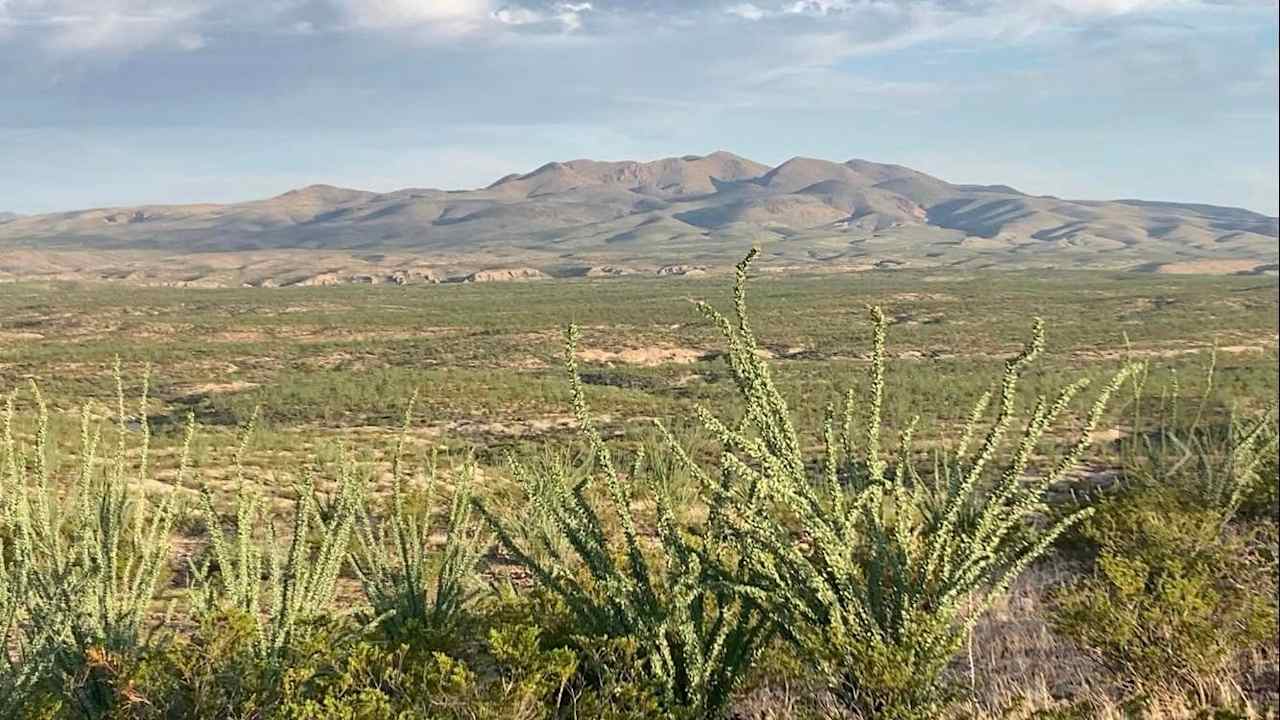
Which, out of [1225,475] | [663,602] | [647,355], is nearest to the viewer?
[663,602]

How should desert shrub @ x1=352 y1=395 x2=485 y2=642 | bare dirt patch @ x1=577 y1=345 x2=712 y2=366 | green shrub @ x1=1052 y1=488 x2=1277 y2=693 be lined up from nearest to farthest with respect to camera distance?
green shrub @ x1=1052 y1=488 x2=1277 y2=693
desert shrub @ x1=352 y1=395 x2=485 y2=642
bare dirt patch @ x1=577 y1=345 x2=712 y2=366

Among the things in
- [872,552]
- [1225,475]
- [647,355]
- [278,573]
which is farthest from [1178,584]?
[647,355]

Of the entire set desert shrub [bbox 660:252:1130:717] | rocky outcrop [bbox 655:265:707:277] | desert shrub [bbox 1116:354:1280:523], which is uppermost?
desert shrub [bbox 660:252:1130:717]

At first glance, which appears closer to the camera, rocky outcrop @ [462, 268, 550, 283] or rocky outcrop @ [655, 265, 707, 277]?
rocky outcrop @ [462, 268, 550, 283]

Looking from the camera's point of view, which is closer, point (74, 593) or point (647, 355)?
point (74, 593)

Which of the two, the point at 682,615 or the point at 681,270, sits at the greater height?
the point at 682,615

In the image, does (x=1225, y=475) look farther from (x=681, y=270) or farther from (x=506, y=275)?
(x=681, y=270)

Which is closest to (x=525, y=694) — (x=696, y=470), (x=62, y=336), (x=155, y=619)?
(x=696, y=470)

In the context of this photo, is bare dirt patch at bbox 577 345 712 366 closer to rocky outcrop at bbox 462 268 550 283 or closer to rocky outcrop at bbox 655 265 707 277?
rocky outcrop at bbox 462 268 550 283

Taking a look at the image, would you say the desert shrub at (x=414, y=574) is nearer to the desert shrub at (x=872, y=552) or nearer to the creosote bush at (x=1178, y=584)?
the desert shrub at (x=872, y=552)

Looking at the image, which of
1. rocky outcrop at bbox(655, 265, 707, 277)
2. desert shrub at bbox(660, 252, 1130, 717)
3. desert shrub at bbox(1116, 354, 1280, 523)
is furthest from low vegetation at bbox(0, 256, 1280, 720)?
rocky outcrop at bbox(655, 265, 707, 277)

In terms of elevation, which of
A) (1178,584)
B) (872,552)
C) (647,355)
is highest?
(872,552)

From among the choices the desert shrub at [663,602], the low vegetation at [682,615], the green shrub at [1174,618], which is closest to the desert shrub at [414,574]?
the low vegetation at [682,615]

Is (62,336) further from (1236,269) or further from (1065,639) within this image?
(1236,269)
